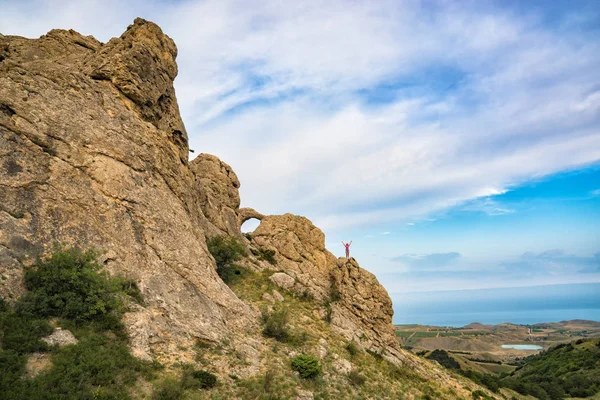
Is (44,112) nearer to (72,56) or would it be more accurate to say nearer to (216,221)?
(72,56)

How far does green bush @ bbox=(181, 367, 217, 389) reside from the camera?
14734mm

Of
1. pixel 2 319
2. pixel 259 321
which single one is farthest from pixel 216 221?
pixel 2 319

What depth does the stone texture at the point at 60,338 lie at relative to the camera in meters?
13.4

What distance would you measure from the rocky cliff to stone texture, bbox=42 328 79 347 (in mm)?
2499

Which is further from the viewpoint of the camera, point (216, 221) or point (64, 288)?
point (216, 221)

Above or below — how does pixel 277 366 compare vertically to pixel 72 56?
below

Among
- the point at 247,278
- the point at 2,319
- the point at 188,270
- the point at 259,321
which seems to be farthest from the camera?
the point at 247,278

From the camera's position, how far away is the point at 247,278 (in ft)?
114

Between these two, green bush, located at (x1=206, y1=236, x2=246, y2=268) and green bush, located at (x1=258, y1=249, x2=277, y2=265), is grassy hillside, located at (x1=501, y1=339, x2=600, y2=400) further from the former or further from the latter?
green bush, located at (x1=206, y1=236, x2=246, y2=268)

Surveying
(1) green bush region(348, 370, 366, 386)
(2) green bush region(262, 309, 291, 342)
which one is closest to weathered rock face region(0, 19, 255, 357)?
(2) green bush region(262, 309, 291, 342)

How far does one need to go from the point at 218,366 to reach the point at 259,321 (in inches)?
316

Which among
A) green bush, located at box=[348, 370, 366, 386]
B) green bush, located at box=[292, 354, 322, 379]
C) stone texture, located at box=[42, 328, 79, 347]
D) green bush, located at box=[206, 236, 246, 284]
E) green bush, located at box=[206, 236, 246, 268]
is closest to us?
stone texture, located at box=[42, 328, 79, 347]

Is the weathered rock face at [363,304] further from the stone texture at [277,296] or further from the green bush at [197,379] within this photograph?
the green bush at [197,379]

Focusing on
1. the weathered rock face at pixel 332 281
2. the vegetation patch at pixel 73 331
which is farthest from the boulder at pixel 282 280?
the vegetation patch at pixel 73 331
